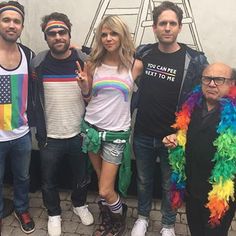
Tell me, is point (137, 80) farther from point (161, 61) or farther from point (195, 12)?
point (195, 12)

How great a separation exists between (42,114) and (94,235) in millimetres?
1308

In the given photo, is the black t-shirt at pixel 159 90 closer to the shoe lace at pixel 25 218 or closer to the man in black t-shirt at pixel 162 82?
the man in black t-shirt at pixel 162 82

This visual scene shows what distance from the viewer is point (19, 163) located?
3.37 m

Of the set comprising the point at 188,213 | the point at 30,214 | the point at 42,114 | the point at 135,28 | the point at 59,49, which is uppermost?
the point at 135,28

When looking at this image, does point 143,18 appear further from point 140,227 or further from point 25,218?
point 25,218

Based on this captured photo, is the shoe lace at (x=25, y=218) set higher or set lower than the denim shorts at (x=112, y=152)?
lower

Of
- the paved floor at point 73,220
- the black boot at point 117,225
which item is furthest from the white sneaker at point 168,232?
the black boot at point 117,225

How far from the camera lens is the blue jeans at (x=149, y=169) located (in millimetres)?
3160

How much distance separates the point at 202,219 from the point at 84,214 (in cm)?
138

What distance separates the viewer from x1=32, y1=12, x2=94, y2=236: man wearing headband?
9.98 ft

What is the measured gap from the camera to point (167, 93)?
9.79 feet

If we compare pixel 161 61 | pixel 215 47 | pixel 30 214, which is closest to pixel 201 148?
pixel 161 61

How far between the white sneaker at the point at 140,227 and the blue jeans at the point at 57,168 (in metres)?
0.63

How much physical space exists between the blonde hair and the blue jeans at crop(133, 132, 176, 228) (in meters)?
0.70
